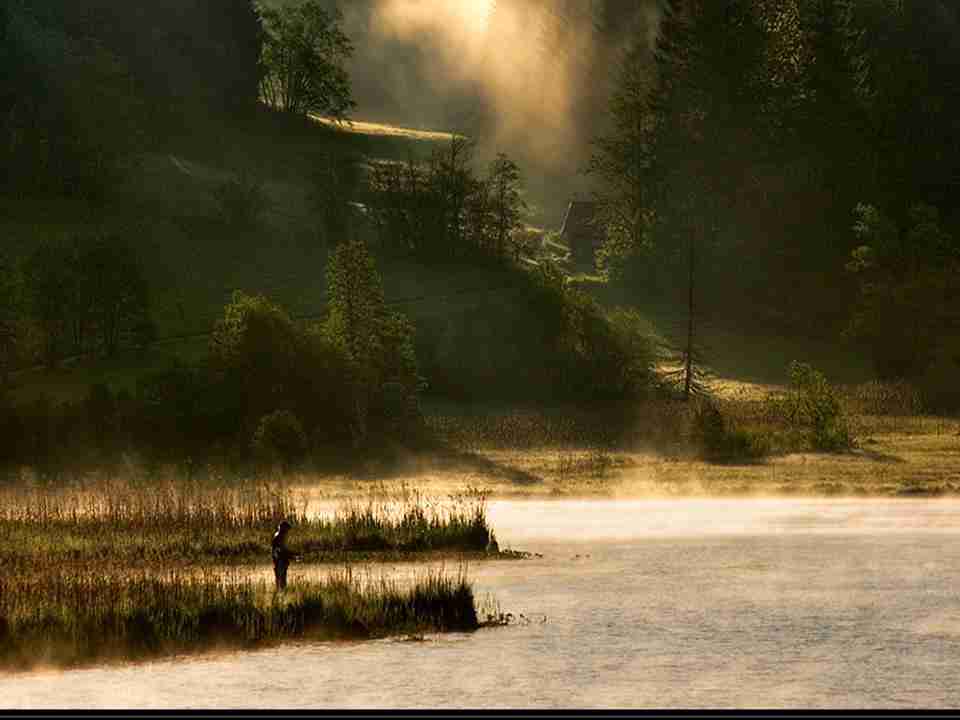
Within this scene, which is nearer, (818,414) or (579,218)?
(818,414)

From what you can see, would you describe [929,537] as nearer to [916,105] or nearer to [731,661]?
[731,661]

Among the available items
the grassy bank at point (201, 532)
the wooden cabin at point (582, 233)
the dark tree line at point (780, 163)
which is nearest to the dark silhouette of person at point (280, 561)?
the grassy bank at point (201, 532)

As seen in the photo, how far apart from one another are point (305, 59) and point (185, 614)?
392 ft

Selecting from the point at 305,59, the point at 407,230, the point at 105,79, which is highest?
the point at 305,59

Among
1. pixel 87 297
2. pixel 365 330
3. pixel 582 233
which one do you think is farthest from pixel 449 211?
pixel 582 233

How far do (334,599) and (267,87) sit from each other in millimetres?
127326

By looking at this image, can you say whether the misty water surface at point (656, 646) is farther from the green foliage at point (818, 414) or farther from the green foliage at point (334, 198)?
the green foliage at point (334, 198)

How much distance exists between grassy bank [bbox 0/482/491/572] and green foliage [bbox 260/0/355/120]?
10222 centimetres

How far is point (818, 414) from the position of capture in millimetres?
69750

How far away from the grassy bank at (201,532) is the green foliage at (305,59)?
10222 cm

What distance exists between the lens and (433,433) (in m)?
70.9

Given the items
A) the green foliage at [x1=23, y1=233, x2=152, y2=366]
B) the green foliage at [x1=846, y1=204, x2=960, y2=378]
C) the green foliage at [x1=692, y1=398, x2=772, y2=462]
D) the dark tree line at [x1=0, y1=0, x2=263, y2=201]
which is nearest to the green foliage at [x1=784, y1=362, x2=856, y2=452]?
the green foliage at [x1=692, y1=398, x2=772, y2=462]

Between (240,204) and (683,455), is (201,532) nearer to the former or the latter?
(683,455)
